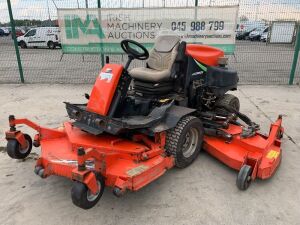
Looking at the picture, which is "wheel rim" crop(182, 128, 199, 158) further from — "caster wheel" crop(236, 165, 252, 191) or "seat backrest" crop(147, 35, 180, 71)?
"seat backrest" crop(147, 35, 180, 71)

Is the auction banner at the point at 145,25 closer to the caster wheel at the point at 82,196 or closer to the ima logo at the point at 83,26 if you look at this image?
the ima logo at the point at 83,26

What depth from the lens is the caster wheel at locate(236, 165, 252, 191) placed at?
116 inches

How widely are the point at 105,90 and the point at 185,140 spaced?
43.9 inches

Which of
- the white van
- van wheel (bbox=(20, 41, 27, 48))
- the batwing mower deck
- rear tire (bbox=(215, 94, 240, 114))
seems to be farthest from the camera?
van wheel (bbox=(20, 41, 27, 48))

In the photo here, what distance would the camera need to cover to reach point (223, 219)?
2611 mm

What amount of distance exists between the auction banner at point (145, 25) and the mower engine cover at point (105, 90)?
13.5 feet

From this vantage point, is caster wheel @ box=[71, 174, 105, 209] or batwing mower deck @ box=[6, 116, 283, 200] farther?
batwing mower deck @ box=[6, 116, 283, 200]

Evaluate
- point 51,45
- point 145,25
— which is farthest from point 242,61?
point 51,45

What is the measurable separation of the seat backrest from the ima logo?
367 centimetres

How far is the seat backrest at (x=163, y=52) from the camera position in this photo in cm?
391

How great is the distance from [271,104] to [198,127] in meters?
3.17

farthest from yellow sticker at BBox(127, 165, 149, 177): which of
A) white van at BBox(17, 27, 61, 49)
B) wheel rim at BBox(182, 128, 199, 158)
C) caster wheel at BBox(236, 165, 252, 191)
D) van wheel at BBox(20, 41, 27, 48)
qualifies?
van wheel at BBox(20, 41, 27, 48)

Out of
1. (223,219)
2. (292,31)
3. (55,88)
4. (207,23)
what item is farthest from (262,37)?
(223,219)

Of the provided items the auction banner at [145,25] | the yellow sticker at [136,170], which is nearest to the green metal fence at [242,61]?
the auction banner at [145,25]
